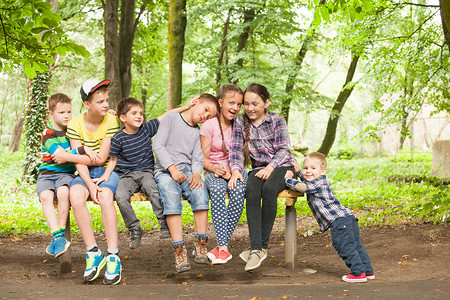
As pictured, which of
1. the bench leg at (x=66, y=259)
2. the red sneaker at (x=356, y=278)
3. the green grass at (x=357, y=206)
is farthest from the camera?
the green grass at (x=357, y=206)

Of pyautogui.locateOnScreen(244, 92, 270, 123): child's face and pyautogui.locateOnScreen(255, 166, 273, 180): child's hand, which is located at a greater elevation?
pyautogui.locateOnScreen(244, 92, 270, 123): child's face

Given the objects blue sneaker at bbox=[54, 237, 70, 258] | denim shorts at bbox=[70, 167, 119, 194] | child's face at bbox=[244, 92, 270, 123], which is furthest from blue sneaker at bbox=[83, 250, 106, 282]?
child's face at bbox=[244, 92, 270, 123]

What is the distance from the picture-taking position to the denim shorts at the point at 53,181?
436 cm

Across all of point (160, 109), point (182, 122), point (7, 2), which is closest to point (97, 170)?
point (182, 122)

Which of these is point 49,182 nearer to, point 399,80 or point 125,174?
point 125,174

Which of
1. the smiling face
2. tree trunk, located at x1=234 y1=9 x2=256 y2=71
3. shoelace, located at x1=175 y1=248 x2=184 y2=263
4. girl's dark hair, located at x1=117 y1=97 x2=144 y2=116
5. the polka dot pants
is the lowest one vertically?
shoelace, located at x1=175 y1=248 x2=184 y2=263

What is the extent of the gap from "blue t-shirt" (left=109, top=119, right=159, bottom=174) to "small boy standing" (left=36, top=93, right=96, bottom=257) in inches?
10.0

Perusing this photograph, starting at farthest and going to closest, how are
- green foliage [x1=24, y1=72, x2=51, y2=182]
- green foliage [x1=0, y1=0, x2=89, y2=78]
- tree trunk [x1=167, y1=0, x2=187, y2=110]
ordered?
1. green foliage [x1=24, y1=72, x2=51, y2=182]
2. tree trunk [x1=167, y1=0, x2=187, y2=110]
3. green foliage [x1=0, y1=0, x2=89, y2=78]

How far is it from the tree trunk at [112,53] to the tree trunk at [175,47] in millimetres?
1292

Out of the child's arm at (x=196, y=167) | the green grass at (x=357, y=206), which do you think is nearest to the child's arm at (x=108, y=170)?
the child's arm at (x=196, y=167)

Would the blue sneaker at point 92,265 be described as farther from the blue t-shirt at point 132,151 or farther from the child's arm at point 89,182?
the blue t-shirt at point 132,151

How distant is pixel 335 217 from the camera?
13.5 ft

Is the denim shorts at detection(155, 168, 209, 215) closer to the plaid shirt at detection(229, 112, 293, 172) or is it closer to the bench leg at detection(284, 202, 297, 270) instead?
the plaid shirt at detection(229, 112, 293, 172)

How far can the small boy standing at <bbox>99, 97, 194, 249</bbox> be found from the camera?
4.32 m
